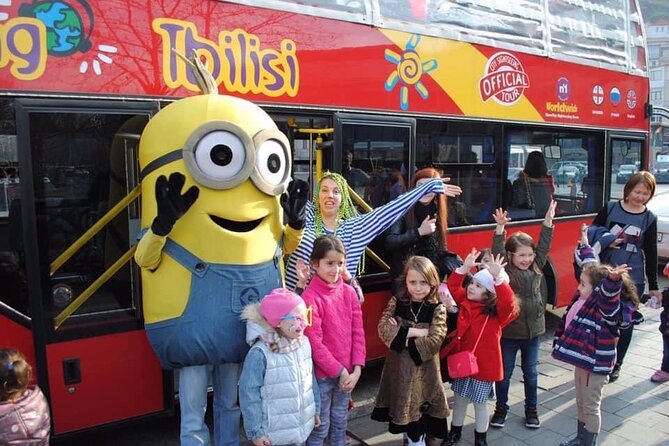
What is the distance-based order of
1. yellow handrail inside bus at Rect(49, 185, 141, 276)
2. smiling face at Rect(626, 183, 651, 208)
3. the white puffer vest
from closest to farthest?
the white puffer vest
yellow handrail inside bus at Rect(49, 185, 141, 276)
smiling face at Rect(626, 183, 651, 208)

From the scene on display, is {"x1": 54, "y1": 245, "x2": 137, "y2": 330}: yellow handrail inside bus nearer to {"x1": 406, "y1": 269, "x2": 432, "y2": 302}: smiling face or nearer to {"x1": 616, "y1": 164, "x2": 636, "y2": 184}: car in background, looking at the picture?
{"x1": 406, "y1": 269, "x2": 432, "y2": 302}: smiling face

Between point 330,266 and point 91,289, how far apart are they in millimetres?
1405

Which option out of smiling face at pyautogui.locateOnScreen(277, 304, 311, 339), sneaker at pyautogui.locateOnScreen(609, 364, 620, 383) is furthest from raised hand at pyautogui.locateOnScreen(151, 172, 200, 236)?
sneaker at pyautogui.locateOnScreen(609, 364, 620, 383)

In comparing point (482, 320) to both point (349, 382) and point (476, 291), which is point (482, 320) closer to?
point (476, 291)

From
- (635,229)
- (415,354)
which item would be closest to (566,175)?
(635,229)

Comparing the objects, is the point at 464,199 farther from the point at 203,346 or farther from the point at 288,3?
the point at 203,346

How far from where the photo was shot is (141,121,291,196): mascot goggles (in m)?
2.81

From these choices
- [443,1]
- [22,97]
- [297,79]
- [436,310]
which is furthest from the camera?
[443,1]

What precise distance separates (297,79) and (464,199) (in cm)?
199

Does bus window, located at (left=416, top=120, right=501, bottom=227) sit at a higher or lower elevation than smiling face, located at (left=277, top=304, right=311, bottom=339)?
higher

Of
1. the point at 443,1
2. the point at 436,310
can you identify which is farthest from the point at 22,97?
the point at 443,1

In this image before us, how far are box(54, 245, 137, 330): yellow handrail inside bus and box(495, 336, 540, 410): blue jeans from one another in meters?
2.59

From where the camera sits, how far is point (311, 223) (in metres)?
3.67

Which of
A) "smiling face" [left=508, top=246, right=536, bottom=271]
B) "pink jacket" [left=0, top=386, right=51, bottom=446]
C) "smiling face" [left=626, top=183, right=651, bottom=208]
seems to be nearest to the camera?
"pink jacket" [left=0, top=386, right=51, bottom=446]
